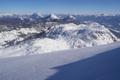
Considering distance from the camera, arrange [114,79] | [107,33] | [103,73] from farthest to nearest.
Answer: [107,33] < [103,73] < [114,79]

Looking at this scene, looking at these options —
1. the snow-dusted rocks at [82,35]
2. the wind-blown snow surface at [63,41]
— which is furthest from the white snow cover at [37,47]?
the snow-dusted rocks at [82,35]

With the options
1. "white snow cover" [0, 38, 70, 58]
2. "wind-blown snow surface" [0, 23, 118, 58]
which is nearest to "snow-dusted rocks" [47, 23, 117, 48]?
"wind-blown snow surface" [0, 23, 118, 58]

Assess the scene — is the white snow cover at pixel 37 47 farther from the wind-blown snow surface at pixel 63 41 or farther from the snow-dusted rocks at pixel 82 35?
the snow-dusted rocks at pixel 82 35

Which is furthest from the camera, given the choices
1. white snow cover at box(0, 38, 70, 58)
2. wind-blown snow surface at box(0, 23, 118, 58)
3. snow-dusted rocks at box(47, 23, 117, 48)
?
snow-dusted rocks at box(47, 23, 117, 48)

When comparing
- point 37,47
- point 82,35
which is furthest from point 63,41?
point 37,47

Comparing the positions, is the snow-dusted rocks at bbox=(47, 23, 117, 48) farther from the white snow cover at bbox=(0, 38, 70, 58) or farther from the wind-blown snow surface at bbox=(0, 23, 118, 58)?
the white snow cover at bbox=(0, 38, 70, 58)

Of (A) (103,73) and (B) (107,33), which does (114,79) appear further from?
(B) (107,33)

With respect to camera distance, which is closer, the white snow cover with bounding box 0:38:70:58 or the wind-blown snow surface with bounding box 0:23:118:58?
the white snow cover with bounding box 0:38:70:58

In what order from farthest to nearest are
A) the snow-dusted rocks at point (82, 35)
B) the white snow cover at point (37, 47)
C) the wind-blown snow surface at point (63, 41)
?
the snow-dusted rocks at point (82, 35) < the wind-blown snow surface at point (63, 41) < the white snow cover at point (37, 47)

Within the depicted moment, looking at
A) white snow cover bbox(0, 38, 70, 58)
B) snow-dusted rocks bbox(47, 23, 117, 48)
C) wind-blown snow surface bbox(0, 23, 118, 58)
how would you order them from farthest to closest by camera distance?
snow-dusted rocks bbox(47, 23, 117, 48) < wind-blown snow surface bbox(0, 23, 118, 58) < white snow cover bbox(0, 38, 70, 58)

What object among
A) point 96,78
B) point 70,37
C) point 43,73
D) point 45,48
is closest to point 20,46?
point 45,48

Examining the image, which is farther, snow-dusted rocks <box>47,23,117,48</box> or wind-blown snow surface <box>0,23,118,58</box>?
snow-dusted rocks <box>47,23,117,48</box>
